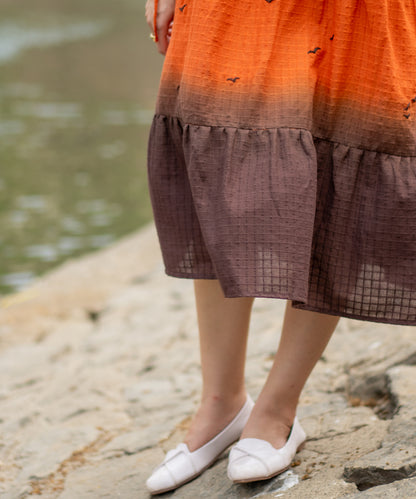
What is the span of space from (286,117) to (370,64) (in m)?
0.18

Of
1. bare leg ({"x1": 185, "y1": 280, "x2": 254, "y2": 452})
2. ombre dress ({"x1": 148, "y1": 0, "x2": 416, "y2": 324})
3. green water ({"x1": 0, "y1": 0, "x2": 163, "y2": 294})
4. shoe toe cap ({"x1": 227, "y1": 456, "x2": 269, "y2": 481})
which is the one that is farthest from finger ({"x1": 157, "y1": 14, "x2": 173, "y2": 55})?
green water ({"x1": 0, "y1": 0, "x2": 163, "y2": 294})

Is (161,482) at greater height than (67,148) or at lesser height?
greater

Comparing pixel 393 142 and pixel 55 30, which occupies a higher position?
pixel 393 142

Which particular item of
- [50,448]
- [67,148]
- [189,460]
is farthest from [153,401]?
[67,148]

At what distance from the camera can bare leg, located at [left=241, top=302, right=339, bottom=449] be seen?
1.45 metres

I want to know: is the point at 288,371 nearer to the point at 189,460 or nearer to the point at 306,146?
the point at 189,460

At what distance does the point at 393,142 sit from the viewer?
1.31m

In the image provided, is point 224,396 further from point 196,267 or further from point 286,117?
point 286,117

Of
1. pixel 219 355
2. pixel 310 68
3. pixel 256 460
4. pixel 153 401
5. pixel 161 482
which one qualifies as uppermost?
pixel 310 68

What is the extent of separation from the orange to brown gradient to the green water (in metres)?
3.26

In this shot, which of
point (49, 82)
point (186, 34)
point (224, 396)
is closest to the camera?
point (186, 34)

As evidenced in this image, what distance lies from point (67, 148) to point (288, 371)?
6.37 metres

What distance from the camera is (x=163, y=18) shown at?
1.50 m

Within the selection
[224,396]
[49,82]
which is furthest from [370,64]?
[49,82]
